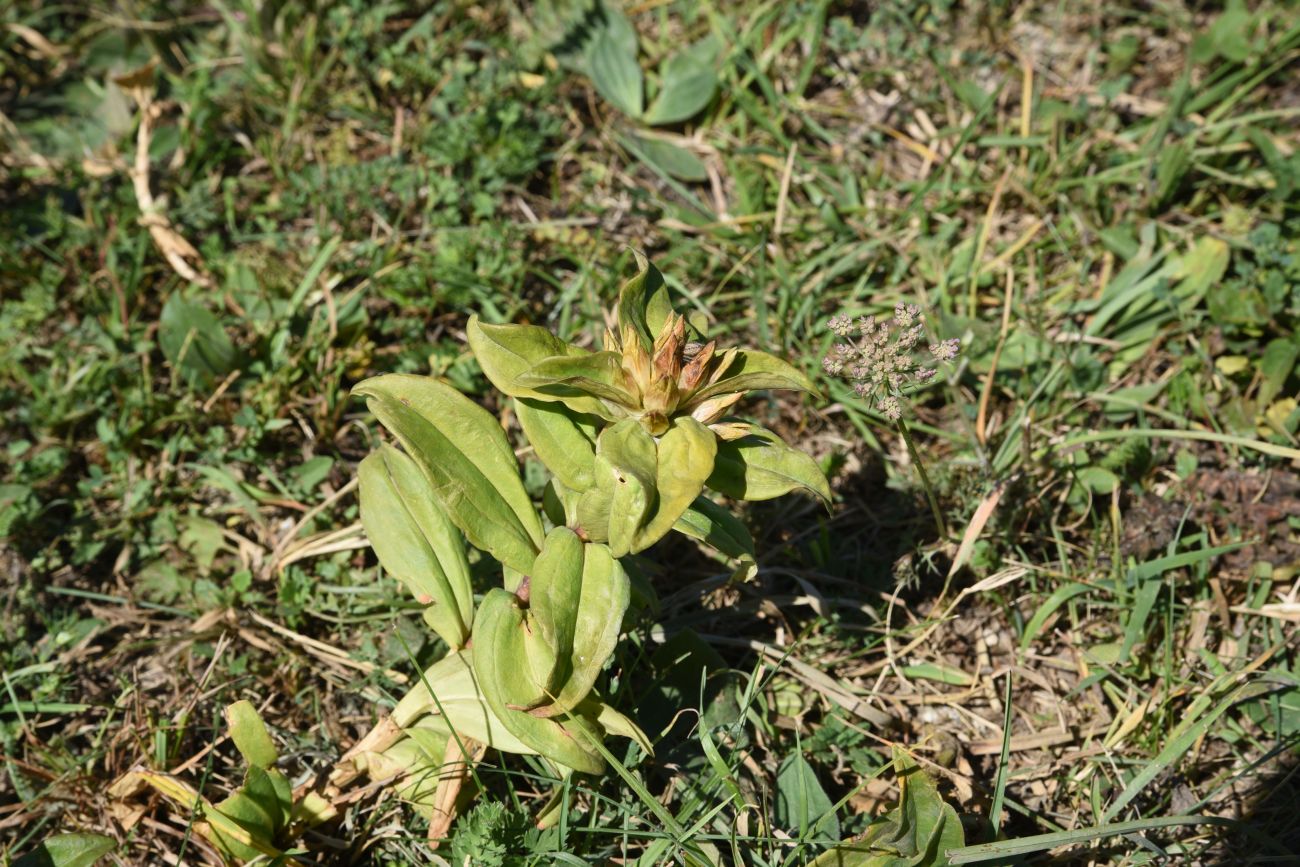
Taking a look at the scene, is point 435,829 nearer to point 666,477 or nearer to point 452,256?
point 666,477

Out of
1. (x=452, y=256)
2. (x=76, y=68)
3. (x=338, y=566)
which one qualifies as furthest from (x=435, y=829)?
(x=76, y=68)

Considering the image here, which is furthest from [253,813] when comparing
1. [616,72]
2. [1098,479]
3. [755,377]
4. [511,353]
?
[616,72]

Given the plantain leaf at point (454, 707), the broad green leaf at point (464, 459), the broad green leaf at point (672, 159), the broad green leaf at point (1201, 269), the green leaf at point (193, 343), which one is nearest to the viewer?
the broad green leaf at point (464, 459)

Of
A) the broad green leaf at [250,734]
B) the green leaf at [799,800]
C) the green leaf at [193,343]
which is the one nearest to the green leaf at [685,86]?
the green leaf at [193,343]

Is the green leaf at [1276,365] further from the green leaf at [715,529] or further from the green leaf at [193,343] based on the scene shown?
the green leaf at [193,343]

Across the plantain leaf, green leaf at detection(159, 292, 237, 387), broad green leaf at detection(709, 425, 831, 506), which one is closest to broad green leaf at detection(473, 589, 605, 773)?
the plantain leaf

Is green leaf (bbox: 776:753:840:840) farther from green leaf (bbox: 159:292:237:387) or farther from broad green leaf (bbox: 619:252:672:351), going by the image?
green leaf (bbox: 159:292:237:387)
